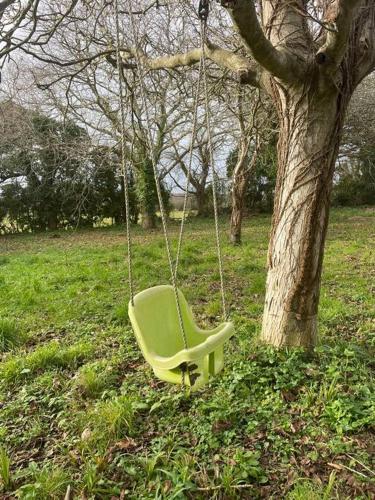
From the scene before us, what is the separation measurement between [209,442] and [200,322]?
6.01 feet

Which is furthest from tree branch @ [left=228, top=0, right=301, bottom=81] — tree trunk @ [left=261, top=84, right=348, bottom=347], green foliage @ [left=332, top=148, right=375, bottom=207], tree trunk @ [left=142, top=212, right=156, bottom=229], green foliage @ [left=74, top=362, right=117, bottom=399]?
green foliage @ [left=332, top=148, right=375, bottom=207]

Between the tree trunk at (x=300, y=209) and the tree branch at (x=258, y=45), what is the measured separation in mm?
260

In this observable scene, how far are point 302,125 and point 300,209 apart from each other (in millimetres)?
583

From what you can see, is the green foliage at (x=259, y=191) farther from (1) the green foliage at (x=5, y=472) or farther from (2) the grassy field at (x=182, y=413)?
(1) the green foliage at (x=5, y=472)

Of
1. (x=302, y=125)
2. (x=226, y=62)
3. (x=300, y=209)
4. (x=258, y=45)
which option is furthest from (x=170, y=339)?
(x=226, y=62)

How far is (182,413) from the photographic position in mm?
2516

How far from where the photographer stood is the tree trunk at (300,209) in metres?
2.68

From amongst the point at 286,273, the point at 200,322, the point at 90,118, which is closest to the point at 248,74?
the point at 286,273

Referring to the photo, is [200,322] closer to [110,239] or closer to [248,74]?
[248,74]

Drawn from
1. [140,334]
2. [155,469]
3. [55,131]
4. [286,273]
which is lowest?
[155,469]

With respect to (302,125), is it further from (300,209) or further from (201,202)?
(201,202)

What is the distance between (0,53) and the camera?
11.1 ft

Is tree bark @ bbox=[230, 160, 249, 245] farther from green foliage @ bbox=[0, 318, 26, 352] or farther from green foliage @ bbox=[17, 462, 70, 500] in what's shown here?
green foliage @ bbox=[17, 462, 70, 500]

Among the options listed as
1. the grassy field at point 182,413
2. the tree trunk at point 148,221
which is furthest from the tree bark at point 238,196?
the tree trunk at point 148,221
